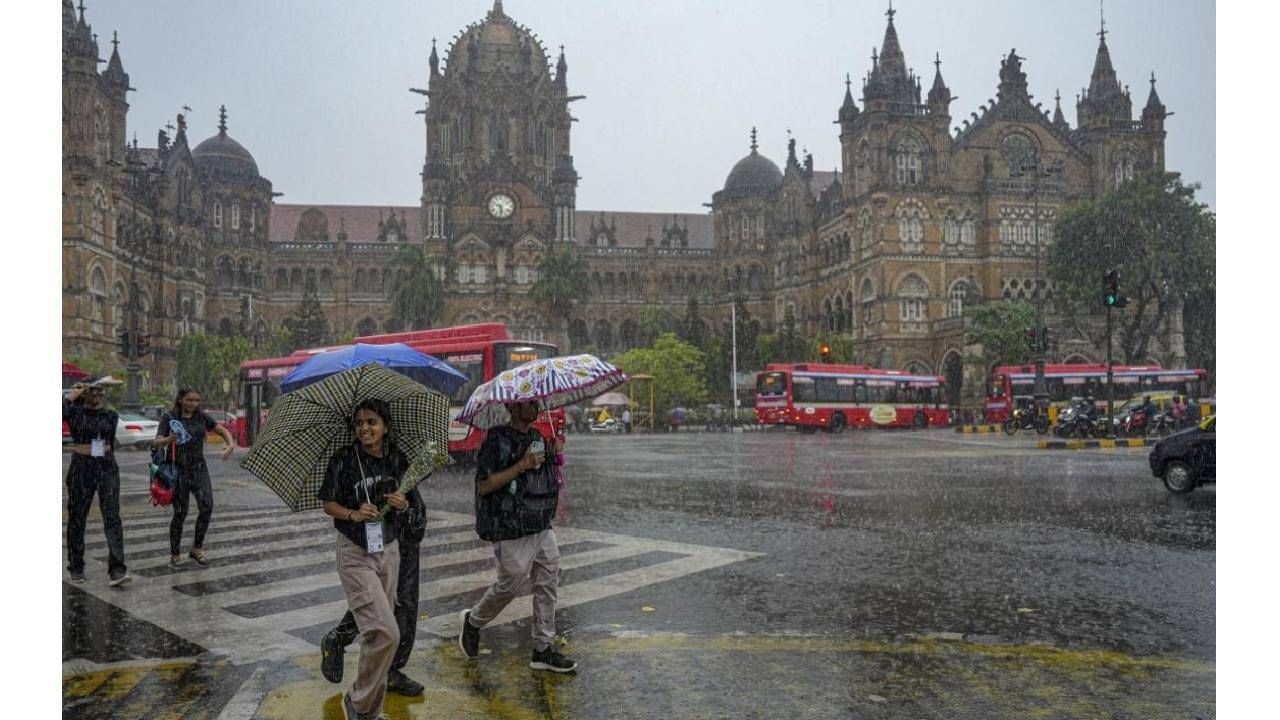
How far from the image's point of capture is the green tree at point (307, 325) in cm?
4953

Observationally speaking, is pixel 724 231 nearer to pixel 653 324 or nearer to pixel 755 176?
pixel 755 176

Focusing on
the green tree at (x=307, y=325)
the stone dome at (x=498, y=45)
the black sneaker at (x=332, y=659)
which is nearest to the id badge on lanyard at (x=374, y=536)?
the black sneaker at (x=332, y=659)

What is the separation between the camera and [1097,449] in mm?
25234

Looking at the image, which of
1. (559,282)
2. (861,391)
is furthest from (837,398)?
(559,282)

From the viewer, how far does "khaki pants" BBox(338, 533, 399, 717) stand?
440cm

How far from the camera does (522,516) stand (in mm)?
5336

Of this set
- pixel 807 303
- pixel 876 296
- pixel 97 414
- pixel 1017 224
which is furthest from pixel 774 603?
pixel 807 303

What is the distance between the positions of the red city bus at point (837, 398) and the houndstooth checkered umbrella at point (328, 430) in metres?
35.9

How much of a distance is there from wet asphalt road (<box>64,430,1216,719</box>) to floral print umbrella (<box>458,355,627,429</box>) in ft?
4.67

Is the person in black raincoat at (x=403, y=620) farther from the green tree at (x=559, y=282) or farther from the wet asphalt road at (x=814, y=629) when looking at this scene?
the green tree at (x=559, y=282)

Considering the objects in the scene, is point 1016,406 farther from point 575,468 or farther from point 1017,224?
point 575,468

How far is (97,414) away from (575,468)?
12543 millimetres

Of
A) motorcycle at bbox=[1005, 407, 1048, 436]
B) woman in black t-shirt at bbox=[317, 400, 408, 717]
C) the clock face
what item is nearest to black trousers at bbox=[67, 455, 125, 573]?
woman in black t-shirt at bbox=[317, 400, 408, 717]

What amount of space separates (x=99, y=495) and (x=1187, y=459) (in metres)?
13.5
